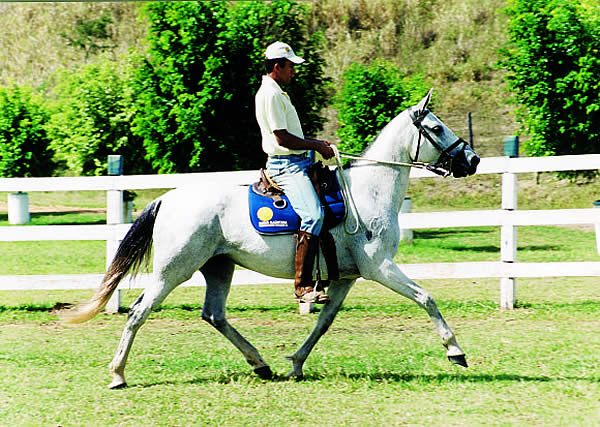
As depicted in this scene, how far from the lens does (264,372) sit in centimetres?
581

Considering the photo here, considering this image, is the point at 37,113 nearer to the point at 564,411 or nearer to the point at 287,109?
the point at 287,109

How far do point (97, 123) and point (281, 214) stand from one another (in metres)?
12.4

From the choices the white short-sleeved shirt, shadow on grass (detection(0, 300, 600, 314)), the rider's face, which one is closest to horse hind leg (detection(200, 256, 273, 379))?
the white short-sleeved shirt

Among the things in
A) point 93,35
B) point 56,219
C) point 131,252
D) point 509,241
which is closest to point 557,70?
point 509,241

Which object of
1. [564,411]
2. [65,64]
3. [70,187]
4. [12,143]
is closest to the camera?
[564,411]

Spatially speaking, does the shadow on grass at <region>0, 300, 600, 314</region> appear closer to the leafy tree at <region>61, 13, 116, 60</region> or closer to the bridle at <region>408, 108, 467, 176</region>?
the bridle at <region>408, 108, 467, 176</region>

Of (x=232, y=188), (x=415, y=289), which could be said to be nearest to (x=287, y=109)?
(x=232, y=188)

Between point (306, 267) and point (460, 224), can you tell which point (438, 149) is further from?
point (460, 224)

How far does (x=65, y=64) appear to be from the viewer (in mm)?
30984

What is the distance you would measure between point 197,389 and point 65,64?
2827 centimetres

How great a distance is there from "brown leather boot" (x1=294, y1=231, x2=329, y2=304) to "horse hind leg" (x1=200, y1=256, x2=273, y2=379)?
0.67m

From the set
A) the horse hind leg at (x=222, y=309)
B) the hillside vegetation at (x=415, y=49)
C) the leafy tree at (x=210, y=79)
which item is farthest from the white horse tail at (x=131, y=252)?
the hillside vegetation at (x=415, y=49)

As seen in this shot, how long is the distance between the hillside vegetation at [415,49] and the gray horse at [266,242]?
51.7ft

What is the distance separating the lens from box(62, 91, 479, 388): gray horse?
221 inches
